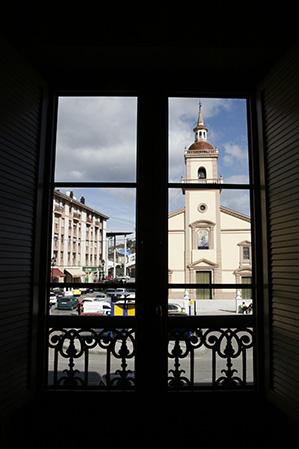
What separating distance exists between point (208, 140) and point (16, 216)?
1.62 meters

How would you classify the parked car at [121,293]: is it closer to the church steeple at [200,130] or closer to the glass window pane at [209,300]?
the glass window pane at [209,300]

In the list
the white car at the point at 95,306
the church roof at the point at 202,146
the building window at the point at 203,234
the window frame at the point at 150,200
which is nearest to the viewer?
the window frame at the point at 150,200

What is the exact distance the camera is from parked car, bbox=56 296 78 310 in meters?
2.35

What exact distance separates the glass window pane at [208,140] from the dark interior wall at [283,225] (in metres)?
0.27

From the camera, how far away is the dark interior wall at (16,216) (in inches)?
74.1

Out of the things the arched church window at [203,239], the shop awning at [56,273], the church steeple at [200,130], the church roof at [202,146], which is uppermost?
the church steeple at [200,130]

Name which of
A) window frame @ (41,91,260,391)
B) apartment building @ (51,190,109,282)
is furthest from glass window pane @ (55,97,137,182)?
apartment building @ (51,190,109,282)

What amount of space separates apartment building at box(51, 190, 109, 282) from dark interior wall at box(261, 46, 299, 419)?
1.25m

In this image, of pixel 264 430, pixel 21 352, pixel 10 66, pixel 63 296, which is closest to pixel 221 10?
pixel 10 66

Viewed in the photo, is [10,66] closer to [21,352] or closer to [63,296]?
[63,296]

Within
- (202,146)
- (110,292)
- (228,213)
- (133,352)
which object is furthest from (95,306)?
(202,146)

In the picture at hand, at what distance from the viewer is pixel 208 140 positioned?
2682 millimetres

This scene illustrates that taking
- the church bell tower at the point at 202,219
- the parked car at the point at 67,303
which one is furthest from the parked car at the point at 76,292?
the church bell tower at the point at 202,219

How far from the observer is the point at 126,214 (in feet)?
8.03
